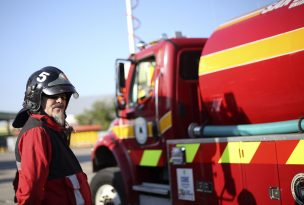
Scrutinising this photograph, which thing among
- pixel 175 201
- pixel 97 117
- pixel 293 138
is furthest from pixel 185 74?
pixel 97 117

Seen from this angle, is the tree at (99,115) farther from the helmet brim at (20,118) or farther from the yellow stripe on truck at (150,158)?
the helmet brim at (20,118)

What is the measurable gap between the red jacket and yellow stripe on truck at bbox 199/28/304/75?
6.89 ft

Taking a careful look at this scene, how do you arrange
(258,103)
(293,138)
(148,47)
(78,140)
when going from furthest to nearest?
(78,140)
(148,47)
(258,103)
(293,138)

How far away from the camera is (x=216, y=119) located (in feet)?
14.2

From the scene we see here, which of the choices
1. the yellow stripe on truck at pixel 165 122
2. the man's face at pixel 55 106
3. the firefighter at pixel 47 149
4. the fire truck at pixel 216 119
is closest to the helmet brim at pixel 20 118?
the firefighter at pixel 47 149

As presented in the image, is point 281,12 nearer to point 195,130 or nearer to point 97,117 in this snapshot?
point 195,130

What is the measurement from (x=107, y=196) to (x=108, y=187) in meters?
0.13

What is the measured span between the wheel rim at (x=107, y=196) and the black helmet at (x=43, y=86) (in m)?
3.06

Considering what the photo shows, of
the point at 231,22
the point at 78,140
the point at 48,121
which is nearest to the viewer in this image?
the point at 48,121

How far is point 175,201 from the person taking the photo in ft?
14.3

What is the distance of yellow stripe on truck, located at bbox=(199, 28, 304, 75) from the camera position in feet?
11.1

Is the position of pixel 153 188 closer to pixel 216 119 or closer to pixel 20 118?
pixel 216 119

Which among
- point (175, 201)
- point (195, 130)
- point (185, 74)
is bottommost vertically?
point (175, 201)

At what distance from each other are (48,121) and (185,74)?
2752 millimetres
